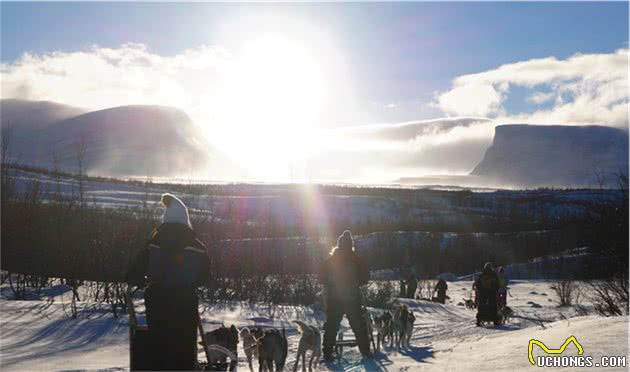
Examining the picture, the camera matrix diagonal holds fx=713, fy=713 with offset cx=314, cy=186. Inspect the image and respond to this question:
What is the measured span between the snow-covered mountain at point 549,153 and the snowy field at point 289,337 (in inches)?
6123

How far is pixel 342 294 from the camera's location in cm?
1000

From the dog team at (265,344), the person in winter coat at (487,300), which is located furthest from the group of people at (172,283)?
the person in winter coat at (487,300)

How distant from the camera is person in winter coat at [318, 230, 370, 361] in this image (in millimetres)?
10000

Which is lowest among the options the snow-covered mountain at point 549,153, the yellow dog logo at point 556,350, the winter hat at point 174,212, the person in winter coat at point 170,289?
the yellow dog logo at point 556,350

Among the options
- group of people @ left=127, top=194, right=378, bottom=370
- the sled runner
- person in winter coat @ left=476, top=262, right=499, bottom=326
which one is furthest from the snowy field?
group of people @ left=127, top=194, right=378, bottom=370

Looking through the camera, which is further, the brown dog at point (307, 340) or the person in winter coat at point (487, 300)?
the person in winter coat at point (487, 300)

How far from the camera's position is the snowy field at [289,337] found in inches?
340

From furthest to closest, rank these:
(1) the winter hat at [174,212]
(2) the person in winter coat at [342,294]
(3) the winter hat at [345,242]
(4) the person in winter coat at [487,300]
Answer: (4) the person in winter coat at [487,300]
(3) the winter hat at [345,242]
(2) the person in winter coat at [342,294]
(1) the winter hat at [174,212]

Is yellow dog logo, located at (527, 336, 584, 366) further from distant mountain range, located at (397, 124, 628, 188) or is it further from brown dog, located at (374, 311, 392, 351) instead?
distant mountain range, located at (397, 124, 628, 188)

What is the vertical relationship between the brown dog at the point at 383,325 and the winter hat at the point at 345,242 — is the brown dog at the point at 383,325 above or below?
below

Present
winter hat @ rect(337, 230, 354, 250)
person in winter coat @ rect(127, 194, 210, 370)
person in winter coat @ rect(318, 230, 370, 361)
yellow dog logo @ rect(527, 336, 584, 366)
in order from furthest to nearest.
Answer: winter hat @ rect(337, 230, 354, 250) → person in winter coat @ rect(318, 230, 370, 361) → yellow dog logo @ rect(527, 336, 584, 366) → person in winter coat @ rect(127, 194, 210, 370)

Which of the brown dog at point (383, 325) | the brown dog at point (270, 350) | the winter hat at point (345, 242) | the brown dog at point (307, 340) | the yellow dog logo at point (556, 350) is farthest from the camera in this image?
the brown dog at point (383, 325)

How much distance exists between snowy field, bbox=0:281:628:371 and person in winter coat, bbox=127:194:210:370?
309 centimetres

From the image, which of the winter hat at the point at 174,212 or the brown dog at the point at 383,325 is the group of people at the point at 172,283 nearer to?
the winter hat at the point at 174,212
